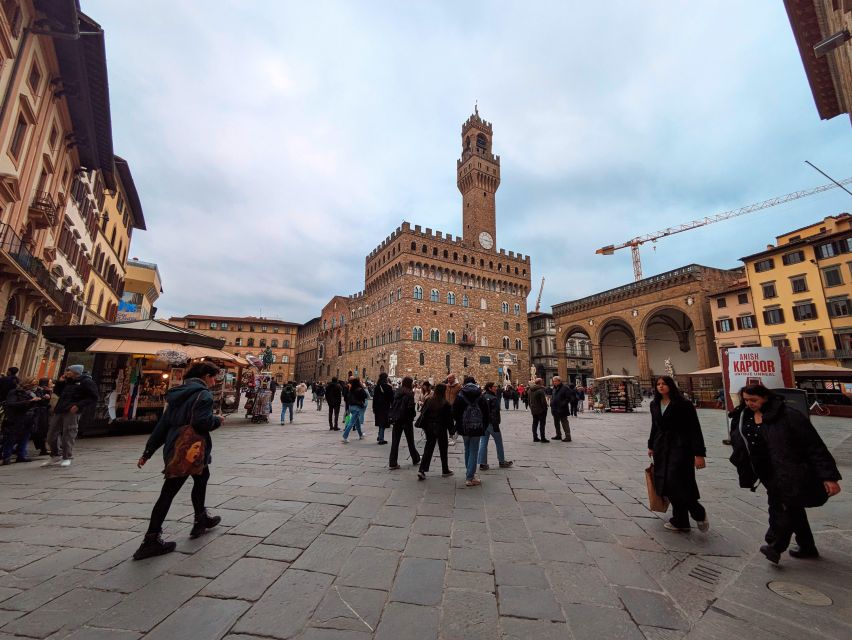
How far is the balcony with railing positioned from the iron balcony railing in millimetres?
1009

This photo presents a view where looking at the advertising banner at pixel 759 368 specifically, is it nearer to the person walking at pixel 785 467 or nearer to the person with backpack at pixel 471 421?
the person walking at pixel 785 467

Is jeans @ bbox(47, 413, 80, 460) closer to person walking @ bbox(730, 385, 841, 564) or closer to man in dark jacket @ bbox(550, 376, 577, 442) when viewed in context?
person walking @ bbox(730, 385, 841, 564)

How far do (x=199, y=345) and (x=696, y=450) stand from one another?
38.5 ft

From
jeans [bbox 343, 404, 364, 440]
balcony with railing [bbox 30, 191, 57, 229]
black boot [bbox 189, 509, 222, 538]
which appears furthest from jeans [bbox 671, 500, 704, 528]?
balcony with railing [bbox 30, 191, 57, 229]

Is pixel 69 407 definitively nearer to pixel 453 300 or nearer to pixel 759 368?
pixel 759 368

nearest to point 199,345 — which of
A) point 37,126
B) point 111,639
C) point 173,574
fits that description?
point 37,126

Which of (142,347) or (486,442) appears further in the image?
(142,347)

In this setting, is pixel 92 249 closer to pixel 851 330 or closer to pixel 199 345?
pixel 199 345

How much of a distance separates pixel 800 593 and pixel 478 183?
143ft

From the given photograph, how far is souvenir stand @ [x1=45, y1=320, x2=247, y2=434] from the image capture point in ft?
30.4

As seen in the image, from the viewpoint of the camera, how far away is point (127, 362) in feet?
32.0

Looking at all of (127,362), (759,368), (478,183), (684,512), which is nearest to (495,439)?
(684,512)

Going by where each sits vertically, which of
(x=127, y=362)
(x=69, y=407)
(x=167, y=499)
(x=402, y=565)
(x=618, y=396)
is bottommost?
(x=402, y=565)

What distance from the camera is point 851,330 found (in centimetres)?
2223
